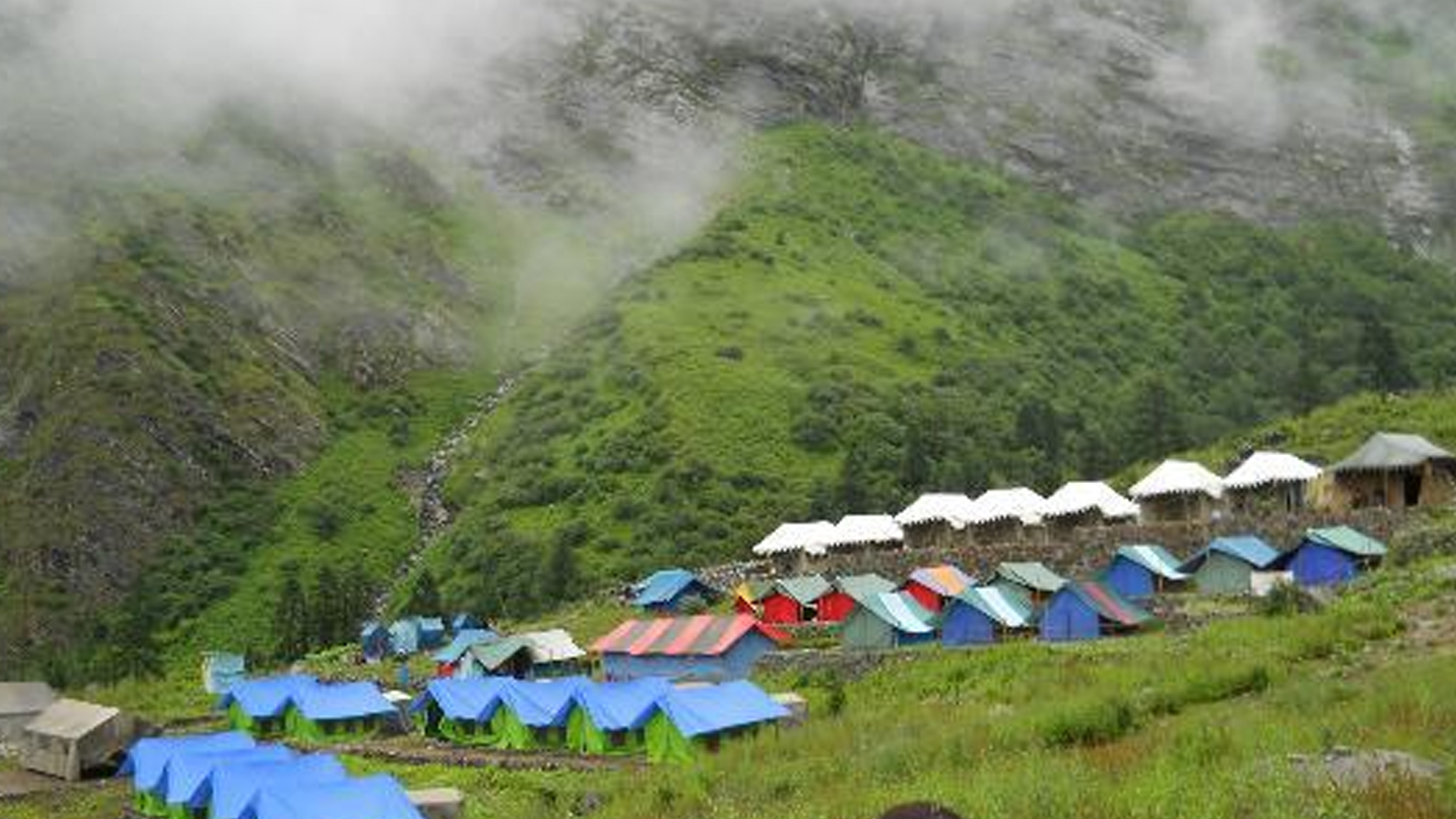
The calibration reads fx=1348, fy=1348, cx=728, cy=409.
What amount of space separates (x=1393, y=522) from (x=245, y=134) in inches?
5450

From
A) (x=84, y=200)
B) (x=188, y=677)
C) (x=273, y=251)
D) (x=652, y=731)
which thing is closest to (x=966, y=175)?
(x=273, y=251)

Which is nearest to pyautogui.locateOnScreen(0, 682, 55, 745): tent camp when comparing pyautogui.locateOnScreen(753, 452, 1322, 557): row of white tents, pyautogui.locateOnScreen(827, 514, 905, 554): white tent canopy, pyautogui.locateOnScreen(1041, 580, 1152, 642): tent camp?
pyautogui.locateOnScreen(753, 452, 1322, 557): row of white tents

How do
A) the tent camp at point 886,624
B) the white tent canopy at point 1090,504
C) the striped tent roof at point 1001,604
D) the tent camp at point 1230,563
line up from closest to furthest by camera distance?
the striped tent roof at point 1001,604, the tent camp at point 886,624, the tent camp at point 1230,563, the white tent canopy at point 1090,504

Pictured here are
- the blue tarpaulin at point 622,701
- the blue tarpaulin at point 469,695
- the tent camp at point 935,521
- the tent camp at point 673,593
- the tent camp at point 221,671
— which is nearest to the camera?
the blue tarpaulin at point 622,701

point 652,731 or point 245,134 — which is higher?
point 245,134

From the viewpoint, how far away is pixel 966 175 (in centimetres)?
15425

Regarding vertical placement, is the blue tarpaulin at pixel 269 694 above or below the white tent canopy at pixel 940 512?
below

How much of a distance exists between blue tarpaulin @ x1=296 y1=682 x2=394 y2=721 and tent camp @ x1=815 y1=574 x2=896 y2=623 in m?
17.0

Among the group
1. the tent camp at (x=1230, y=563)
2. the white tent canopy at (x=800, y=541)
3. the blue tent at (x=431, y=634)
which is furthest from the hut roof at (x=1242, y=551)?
the blue tent at (x=431, y=634)

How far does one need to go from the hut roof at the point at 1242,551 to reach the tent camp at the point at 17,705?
1929 inches

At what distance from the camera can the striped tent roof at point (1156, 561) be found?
4734 cm

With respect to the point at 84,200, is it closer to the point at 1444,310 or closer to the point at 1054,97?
the point at 1054,97

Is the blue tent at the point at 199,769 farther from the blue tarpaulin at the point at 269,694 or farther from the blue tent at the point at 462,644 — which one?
the blue tent at the point at 462,644

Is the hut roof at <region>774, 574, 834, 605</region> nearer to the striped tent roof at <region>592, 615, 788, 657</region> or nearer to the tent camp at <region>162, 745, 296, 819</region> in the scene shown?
the striped tent roof at <region>592, 615, 788, 657</region>
